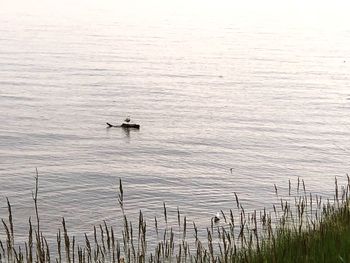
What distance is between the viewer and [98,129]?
1045 inches

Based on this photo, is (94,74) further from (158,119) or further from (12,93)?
(158,119)

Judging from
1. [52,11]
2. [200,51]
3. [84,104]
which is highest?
[52,11]

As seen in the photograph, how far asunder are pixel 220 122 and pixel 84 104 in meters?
5.69

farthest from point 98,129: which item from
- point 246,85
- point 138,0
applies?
point 138,0

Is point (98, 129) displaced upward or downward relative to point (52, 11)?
downward

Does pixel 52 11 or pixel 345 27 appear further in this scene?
pixel 52 11

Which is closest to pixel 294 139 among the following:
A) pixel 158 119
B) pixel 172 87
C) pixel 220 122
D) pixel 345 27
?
pixel 220 122

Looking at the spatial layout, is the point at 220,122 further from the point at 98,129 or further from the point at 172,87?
the point at 172,87

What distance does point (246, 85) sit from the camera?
125 feet

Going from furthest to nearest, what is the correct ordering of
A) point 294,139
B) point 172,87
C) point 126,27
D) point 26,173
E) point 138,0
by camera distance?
point 138,0 → point 126,27 → point 172,87 → point 294,139 → point 26,173

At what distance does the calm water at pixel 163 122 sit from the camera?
18828 mm

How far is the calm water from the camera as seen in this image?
61.8ft

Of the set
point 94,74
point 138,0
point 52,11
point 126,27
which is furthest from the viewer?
point 138,0

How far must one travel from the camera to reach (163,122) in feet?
92.6
